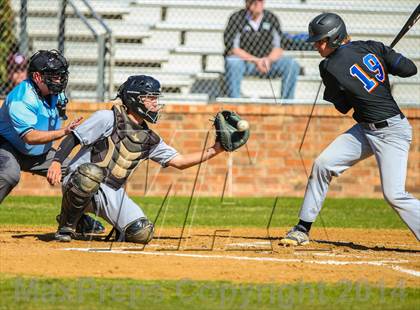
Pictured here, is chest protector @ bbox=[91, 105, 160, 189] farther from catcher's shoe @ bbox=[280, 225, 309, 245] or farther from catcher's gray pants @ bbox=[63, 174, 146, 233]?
catcher's shoe @ bbox=[280, 225, 309, 245]

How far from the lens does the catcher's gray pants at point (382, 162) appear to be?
786 centimetres

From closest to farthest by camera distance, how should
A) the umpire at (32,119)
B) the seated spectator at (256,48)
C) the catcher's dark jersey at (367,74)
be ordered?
the catcher's dark jersey at (367,74)
the umpire at (32,119)
the seated spectator at (256,48)

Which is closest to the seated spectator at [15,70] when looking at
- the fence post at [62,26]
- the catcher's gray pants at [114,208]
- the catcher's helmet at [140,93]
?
the fence post at [62,26]

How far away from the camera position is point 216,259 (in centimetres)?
727

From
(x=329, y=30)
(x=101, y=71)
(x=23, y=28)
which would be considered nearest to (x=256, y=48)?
(x=101, y=71)

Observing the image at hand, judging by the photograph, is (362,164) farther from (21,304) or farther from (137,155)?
(21,304)

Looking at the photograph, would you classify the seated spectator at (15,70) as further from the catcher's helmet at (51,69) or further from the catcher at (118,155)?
the catcher at (118,155)

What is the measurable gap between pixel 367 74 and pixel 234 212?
493 cm

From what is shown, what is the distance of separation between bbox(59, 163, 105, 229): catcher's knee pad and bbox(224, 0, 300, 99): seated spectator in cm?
720

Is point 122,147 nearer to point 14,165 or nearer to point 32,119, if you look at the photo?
point 32,119

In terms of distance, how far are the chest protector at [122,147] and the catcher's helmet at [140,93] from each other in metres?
0.13

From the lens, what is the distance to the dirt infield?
654 cm

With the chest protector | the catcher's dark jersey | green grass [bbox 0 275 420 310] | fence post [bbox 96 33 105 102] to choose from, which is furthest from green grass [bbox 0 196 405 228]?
green grass [bbox 0 275 420 310]

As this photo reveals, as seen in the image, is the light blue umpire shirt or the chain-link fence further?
the chain-link fence
